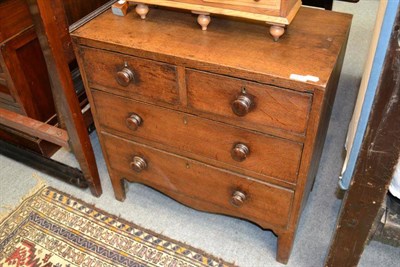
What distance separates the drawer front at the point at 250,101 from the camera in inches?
38.3

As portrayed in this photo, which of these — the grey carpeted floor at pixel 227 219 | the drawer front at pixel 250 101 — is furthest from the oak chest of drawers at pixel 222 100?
the grey carpeted floor at pixel 227 219

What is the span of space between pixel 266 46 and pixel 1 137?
141cm

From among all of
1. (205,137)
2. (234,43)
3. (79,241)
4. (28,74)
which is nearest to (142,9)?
(234,43)

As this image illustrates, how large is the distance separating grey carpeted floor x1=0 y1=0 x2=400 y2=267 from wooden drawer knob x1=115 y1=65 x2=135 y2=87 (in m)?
0.61

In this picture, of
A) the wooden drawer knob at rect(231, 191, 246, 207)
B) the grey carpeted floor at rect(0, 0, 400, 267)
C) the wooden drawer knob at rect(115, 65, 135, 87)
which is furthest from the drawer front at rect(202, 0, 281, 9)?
the grey carpeted floor at rect(0, 0, 400, 267)

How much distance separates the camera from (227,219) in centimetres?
153

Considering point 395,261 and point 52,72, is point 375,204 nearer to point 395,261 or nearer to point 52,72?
point 395,261

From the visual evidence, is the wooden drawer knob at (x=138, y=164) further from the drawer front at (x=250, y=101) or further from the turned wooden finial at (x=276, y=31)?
the turned wooden finial at (x=276, y=31)

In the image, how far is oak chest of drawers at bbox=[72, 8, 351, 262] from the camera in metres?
0.99

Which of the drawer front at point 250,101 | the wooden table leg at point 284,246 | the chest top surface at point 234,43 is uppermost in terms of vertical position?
the chest top surface at point 234,43

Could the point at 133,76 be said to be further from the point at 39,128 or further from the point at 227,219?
the point at 227,219

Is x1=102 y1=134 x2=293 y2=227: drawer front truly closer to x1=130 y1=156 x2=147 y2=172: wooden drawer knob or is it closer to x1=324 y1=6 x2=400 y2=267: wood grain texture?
x1=130 y1=156 x2=147 y2=172: wooden drawer knob

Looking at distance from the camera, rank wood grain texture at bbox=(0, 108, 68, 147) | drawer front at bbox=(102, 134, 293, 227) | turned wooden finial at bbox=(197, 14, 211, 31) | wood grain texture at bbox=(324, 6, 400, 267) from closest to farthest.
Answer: wood grain texture at bbox=(324, 6, 400, 267), turned wooden finial at bbox=(197, 14, 211, 31), drawer front at bbox=(102, 134, 293, 227), wood grain texture at bbox=(0, 108, 68, 147)

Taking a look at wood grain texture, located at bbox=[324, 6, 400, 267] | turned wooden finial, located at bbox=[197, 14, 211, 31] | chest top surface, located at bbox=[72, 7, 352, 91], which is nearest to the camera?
wood grain texture, located at bbox=[324, 6, 400, 267]
